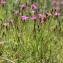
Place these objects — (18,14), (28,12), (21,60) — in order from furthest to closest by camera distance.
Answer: (28,12), (18,14), (21,60)

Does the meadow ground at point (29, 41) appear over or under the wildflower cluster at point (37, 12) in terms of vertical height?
under

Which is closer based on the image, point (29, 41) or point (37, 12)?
point (29, 41)

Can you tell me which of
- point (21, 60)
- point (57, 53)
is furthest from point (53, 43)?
point (21, 60)

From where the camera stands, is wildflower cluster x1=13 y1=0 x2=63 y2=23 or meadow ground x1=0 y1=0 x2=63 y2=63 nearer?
meadow ground x1=0 y1=0 x2=63 y2=63

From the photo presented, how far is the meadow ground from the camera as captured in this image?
3549mm

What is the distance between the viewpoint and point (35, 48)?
355cm

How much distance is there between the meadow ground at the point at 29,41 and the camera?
355 cm

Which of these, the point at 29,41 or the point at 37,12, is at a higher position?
the point at 37,12

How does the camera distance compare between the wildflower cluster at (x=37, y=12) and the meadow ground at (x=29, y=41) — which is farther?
the wildflower cluster at (x=37, y=12)

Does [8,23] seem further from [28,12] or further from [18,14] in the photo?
[28,12]

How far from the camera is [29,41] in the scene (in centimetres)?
366

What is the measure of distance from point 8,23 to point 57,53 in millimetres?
693

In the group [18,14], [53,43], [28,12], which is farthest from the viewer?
[28,12]

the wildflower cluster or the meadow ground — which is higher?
the wildflower cluster
